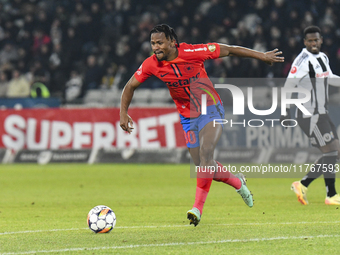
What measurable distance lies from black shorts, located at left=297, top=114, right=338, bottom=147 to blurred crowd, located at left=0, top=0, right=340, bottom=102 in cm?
875

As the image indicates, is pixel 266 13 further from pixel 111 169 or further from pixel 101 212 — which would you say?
pixel 101 212

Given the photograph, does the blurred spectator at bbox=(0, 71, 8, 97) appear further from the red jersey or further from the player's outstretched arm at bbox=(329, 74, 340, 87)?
the red jersey

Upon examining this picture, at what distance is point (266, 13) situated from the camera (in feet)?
63.6

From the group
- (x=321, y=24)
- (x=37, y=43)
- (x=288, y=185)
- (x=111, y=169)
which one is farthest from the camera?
(x=37, y=43)

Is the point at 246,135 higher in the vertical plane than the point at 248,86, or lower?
lower

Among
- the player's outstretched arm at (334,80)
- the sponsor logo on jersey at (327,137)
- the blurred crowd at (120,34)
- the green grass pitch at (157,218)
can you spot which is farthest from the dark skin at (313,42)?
the blurred crowd at (120,34)

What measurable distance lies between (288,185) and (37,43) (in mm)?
12807

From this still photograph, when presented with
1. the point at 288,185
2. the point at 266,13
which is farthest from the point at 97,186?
the point at 266,13

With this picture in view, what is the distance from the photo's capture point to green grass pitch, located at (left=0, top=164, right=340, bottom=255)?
530cm

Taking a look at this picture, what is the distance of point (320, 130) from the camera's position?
870cm

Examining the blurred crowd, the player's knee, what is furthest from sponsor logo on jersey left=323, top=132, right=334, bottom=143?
the blurred crowd

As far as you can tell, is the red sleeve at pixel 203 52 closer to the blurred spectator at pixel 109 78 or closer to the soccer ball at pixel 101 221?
the soccer ball at pixel 101 221

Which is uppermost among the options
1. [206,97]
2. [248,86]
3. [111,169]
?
[206,97]

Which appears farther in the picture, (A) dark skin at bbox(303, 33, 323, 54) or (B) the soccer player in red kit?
(A) dark skin at bbox(303, 33, 323, 54)
